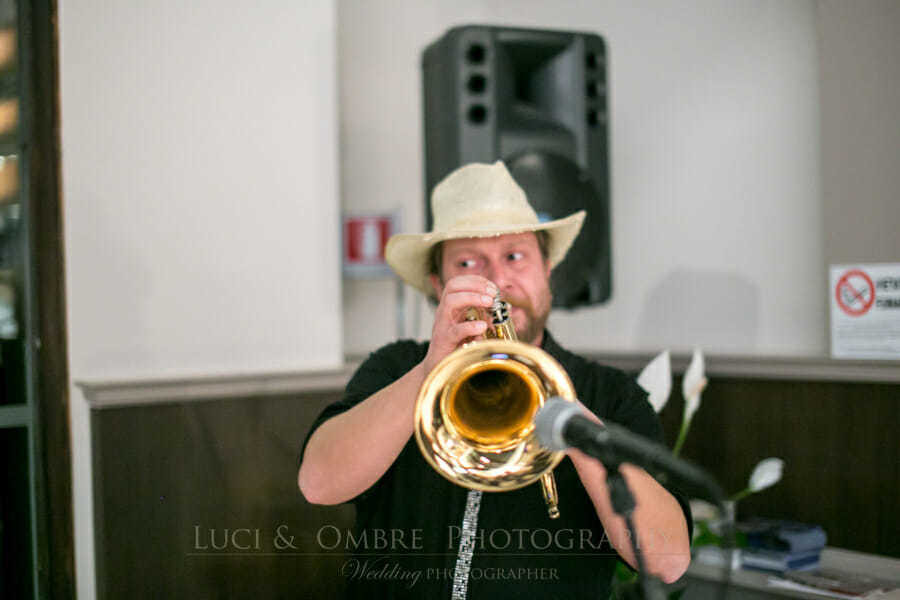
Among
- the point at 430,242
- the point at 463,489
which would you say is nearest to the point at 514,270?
the point at 430,242

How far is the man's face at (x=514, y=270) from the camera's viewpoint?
1499 mm

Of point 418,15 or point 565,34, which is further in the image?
point 418,15

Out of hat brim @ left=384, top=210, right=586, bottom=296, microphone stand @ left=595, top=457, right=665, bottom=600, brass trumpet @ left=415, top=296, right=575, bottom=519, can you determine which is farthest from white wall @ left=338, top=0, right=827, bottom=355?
microphone stand @ left=595, top=457, right=665, bottom=600

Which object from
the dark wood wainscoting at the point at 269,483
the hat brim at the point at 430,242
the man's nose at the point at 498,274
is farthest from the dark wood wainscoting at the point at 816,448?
the man's nose at the point at 498,274

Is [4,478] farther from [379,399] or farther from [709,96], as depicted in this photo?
[709,96]

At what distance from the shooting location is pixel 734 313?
104 inches

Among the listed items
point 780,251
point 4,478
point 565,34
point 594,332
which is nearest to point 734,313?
point 780,251

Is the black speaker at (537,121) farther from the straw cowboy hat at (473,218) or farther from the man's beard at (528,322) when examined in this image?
the man's beard at (528,322)

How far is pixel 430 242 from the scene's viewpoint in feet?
5.25

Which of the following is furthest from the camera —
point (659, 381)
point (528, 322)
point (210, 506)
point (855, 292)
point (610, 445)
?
point (855, 292)

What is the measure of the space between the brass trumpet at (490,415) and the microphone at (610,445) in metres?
0.17

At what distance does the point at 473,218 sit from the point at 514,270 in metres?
0.12

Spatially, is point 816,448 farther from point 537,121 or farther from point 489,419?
point 489,419

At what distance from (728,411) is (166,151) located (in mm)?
1713
